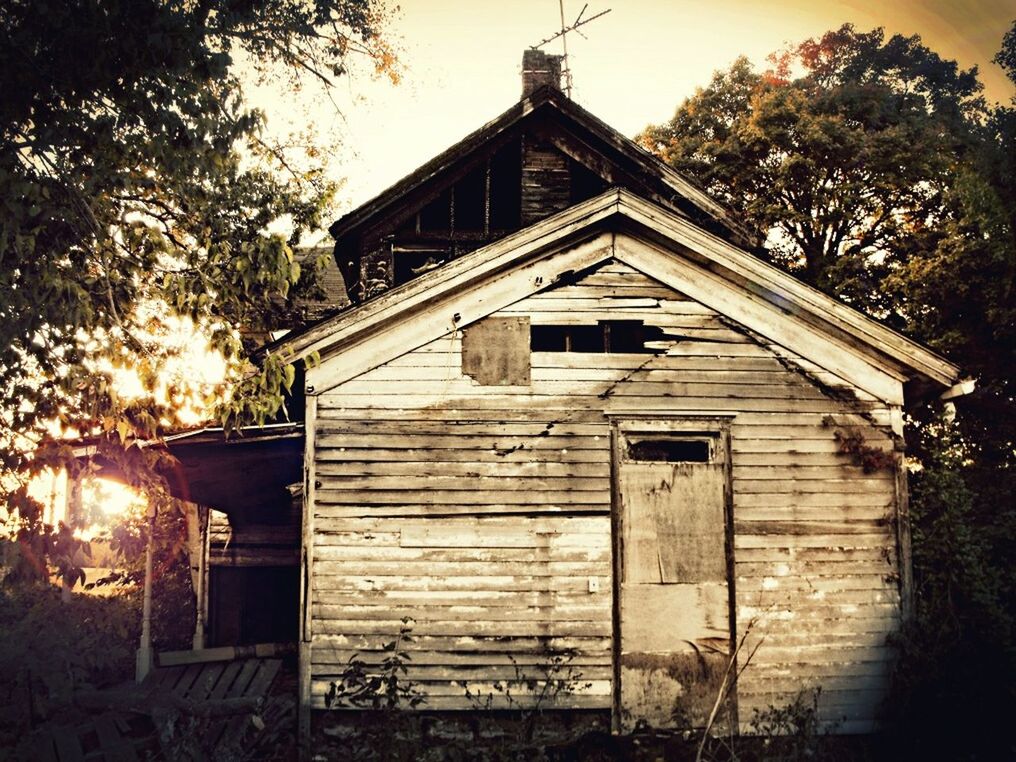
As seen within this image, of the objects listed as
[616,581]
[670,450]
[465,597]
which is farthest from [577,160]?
[465,597]

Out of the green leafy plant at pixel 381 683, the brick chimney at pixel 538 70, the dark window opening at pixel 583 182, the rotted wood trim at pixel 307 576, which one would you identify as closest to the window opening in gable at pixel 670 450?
the green leafy plant at pixel 381 683

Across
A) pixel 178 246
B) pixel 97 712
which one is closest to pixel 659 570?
pixel 178 246

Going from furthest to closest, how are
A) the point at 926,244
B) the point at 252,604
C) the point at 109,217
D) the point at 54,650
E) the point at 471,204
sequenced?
the point at 926,244
the point at 252,604
the point at 471,204
the point at 54,650
the point at 109,217

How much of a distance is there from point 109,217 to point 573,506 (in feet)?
17.5

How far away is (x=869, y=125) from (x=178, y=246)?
74.7 ft

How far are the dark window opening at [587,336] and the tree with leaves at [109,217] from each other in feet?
10.0

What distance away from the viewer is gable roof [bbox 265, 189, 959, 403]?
28.0 feet

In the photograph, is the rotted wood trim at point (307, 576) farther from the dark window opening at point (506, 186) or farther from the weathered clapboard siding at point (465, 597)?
the dark window opening at point (506, 186)

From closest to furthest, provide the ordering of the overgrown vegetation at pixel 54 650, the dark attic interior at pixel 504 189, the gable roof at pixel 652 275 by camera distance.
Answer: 1. the gable roof at pixel 652 275
2. the overgrown vegetation at pixel 54 650
3. the dark attic interior at pixel 504 189

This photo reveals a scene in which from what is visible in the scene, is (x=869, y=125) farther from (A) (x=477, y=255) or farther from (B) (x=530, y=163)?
(A) (x=477, y=255)

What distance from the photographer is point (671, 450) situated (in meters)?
8.87

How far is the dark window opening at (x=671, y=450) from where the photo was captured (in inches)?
346

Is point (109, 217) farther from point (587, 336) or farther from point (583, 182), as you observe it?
point (583, 182)

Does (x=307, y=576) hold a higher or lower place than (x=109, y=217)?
lower
